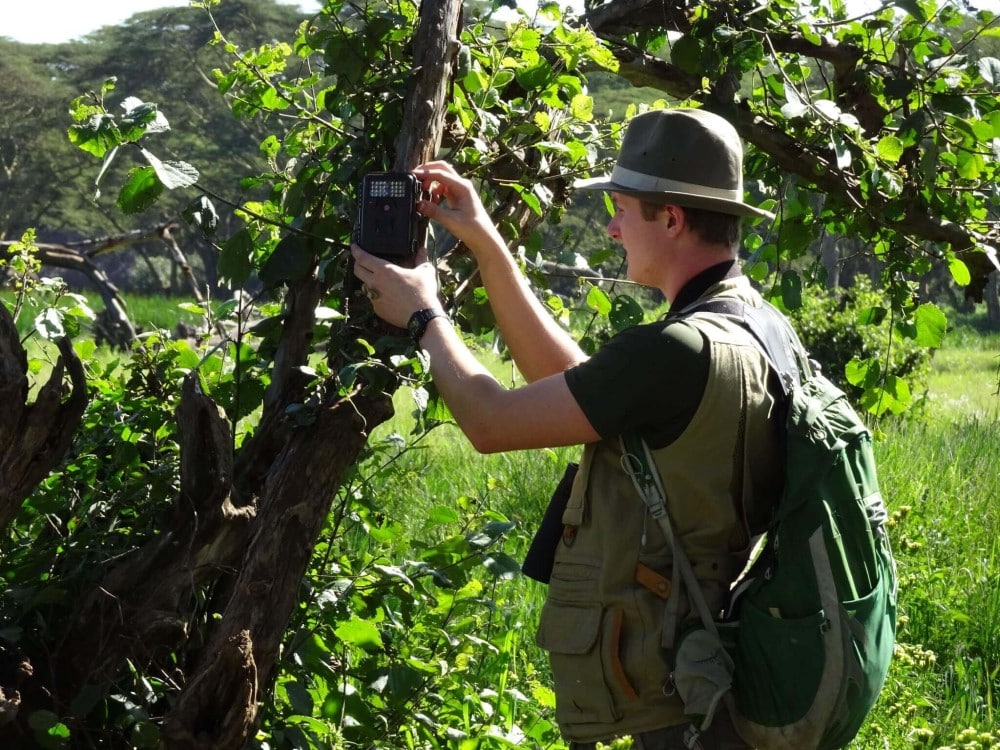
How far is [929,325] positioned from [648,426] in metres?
2.16

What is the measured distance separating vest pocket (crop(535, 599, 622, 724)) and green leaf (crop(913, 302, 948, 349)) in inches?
87.0

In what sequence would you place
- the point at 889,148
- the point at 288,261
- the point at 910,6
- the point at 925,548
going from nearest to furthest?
the point at 288,261
the point at 910,6
the point at 889,148
the point at 925,548

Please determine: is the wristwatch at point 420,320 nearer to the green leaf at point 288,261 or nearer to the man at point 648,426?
the man at point 648,426

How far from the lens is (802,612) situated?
1.93 metres

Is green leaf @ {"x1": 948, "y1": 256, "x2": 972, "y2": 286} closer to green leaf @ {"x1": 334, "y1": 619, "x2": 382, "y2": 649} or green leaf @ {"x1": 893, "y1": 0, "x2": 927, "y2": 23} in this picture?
green leaf @ {"x1": 893, "y1": 0, "x2": 927, "y2": 23}

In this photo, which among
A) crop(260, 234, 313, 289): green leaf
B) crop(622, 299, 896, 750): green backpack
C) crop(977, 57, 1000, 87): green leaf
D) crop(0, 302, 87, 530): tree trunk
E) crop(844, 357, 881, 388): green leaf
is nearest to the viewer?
crop(622, 299, 896, 750): green backpack

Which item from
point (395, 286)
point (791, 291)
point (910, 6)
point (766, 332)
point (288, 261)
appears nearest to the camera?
point (766, 332)

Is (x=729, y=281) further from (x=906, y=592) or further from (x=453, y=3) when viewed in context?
(x=906, y=592)

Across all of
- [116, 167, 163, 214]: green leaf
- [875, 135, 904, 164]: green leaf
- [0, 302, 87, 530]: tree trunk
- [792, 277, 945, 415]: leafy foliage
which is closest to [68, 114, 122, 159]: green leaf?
[116, 167, 163, 214]: green leaf

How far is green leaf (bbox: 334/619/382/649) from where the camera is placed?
2703 mm

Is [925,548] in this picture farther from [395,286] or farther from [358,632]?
[395,286]

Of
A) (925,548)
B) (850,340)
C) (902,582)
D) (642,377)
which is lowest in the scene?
(850,340)

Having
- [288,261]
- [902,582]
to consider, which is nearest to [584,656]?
[288,261]

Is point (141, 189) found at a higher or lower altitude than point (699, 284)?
higher
